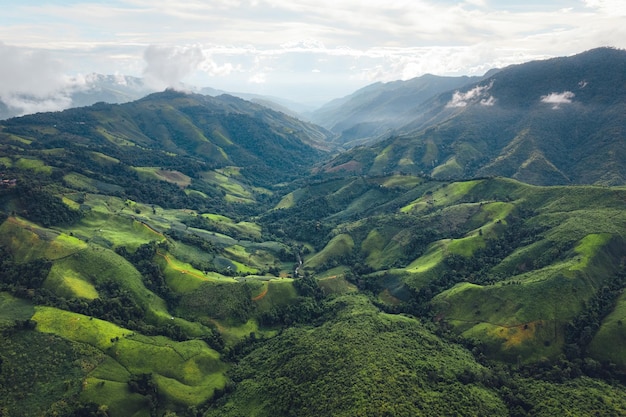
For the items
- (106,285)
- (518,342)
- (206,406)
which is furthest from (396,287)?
(106,285)

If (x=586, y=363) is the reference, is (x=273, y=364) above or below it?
below

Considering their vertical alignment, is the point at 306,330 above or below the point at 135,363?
below

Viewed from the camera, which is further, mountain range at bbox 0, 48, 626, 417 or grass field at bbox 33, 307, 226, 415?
grass field at bbox 33, 307, 226, 415

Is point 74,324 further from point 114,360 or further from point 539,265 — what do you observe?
point 539,265

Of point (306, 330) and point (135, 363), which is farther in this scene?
point (306, 330)

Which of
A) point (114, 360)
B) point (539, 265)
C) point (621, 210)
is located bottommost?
point (114, 360)

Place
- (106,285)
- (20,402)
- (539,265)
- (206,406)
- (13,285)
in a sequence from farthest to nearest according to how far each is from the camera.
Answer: (539,265), (106,285), (13,285), (206,406), (20,402)

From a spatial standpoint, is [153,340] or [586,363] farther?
[153,340]

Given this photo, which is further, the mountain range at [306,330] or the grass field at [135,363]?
the grass field at [135,363]

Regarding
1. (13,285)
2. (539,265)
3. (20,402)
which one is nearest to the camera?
(20,402)
